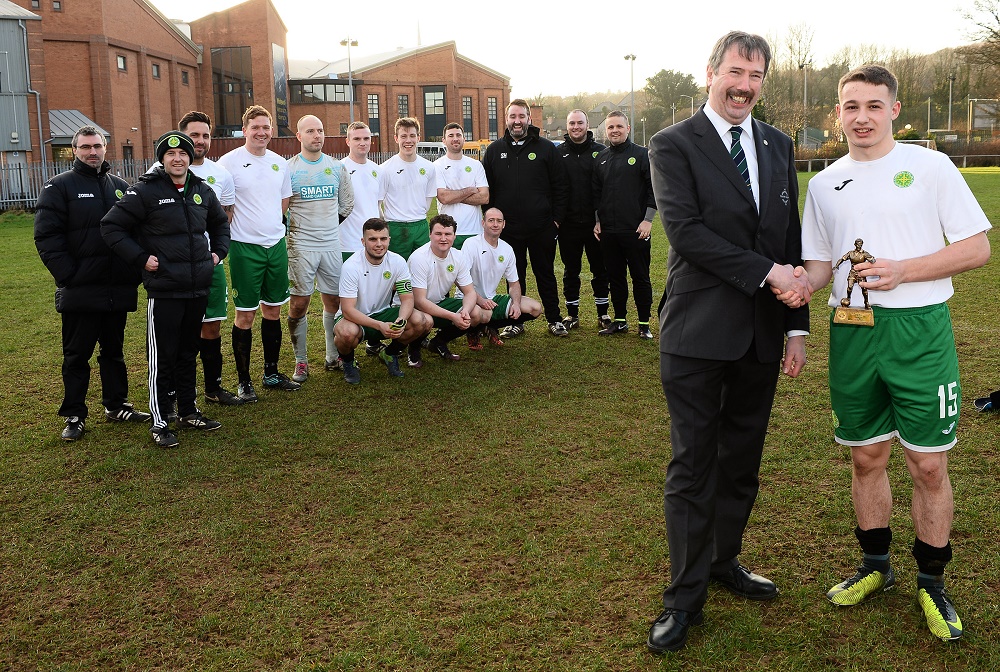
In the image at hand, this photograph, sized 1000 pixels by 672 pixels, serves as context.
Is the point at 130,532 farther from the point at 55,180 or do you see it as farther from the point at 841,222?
the point at 841,222

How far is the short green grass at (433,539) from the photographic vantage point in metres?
3.34

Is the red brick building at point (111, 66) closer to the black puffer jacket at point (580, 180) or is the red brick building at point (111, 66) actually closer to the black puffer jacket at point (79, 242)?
the black puffer jacket at point (580, 180)

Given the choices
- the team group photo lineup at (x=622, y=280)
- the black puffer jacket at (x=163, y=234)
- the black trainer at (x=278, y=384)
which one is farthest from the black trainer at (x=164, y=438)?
the black trainer at (x=278, y=384)

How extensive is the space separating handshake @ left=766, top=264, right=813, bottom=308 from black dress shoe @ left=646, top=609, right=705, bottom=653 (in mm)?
1264

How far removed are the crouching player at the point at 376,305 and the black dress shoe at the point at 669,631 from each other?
448cm

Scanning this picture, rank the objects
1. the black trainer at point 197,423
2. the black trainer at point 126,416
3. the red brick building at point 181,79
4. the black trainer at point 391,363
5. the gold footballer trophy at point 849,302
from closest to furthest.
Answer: the gold footballer trophy at point 849,302
the black trainer at point 197,423
the black trainer at point 126,416
the black trainer at point 391,363
the red brick building at point 181,79

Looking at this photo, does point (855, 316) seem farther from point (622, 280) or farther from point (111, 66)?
point (111, 66)

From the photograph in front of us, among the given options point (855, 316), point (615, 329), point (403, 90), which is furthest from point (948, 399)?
point (403, 90)

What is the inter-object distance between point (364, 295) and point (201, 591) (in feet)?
13.1

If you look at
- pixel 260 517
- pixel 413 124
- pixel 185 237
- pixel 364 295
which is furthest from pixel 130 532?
pixel 413 124

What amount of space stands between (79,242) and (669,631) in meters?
4.93

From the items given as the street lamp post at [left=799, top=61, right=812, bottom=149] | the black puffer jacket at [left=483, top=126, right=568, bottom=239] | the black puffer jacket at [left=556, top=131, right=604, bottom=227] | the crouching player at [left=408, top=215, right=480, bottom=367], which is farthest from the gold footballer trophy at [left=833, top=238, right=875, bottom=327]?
the street lamp post at [left=799, top=61, right=812, bottom=149]

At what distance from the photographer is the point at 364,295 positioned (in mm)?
7566

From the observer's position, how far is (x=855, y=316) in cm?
332
